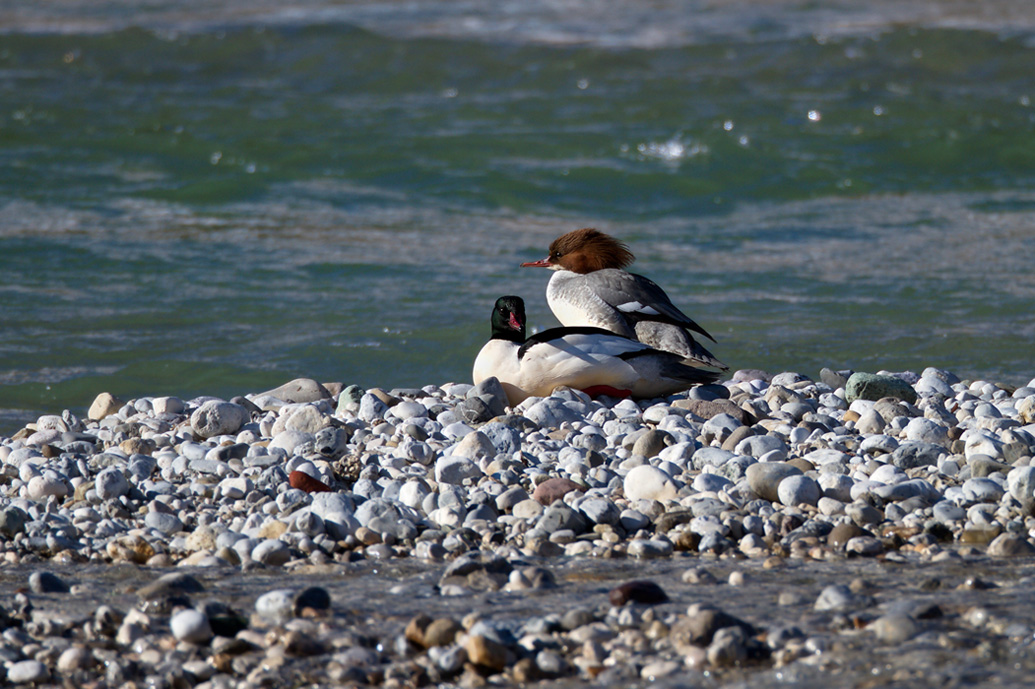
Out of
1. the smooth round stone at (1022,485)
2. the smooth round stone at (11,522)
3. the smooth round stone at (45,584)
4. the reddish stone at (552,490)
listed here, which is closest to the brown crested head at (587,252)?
the reddish stone at (552,490)

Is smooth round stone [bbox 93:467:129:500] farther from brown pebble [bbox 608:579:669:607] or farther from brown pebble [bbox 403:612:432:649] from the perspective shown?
brown pebble [bbox 608:579:669:607]

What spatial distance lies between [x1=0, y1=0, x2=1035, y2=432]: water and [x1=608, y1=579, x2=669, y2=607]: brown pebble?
12.9 ft

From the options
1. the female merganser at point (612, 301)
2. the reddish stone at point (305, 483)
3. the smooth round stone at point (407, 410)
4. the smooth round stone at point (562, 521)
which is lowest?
the smooth round stone at point (562, 521)

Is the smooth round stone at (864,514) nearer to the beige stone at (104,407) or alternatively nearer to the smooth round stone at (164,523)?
the smooth round stone at (164,523)

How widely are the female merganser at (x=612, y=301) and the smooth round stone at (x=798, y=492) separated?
197 centimetres

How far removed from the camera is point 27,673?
255 centimetres

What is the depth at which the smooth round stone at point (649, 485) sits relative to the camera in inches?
144

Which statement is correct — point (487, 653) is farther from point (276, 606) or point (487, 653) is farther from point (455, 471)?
point (455, 471)

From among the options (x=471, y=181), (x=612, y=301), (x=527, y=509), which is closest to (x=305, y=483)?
(x=527, y=509)

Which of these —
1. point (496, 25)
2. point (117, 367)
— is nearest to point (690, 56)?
point (496, 25)

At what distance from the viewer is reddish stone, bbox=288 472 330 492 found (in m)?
3.73

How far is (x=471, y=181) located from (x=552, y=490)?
10607mm

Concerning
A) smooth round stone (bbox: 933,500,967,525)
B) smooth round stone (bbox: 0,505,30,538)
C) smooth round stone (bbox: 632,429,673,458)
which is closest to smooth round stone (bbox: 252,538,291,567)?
smooth round stone (bbox: 0,505,30,538)

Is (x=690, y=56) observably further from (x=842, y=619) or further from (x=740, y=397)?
(x=842, y=619)
